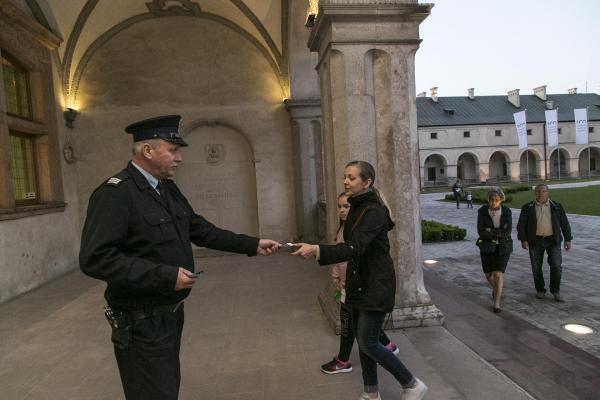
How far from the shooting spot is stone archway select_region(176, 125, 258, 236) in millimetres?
11867

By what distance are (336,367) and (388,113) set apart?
119 inches

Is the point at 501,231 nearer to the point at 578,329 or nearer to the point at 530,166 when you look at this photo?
the point at 578,329

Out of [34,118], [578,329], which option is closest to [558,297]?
[578,329]

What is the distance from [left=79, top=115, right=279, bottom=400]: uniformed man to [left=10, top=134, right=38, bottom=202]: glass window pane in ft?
25.3

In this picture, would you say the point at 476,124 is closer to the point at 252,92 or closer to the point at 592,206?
the point at 592,206

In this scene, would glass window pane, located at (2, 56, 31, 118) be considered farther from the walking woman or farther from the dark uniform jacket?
the walking woman

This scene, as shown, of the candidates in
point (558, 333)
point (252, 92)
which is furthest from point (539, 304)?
point (252, 92)

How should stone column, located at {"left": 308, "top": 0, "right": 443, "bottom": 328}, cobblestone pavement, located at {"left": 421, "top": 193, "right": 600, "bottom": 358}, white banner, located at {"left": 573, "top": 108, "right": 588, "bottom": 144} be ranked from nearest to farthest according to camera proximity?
1. stone column, located at {"left": 308, "top": 0, "right": 443, "bottom": 328}
2. cobblestone pavement, located at {"left": 421, "top": 193, "right": 600, "bottom": 358}
3. white banner, located at {"left": 573, "top": 108, "right": 588, "bottom": 144}

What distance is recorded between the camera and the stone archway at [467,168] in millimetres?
56781

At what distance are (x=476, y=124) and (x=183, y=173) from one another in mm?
51450

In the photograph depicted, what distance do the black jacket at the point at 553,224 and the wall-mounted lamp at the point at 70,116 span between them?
10576 millimetres

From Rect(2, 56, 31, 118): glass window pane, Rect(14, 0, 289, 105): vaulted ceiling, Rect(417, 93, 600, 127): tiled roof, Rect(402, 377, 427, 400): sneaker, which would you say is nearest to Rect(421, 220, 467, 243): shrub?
Rect(14, 0, 289, 105): vaulted ceiling

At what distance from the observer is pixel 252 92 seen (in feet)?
38.8

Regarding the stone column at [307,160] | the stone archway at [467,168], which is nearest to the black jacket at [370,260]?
the stone column at [307,160]
